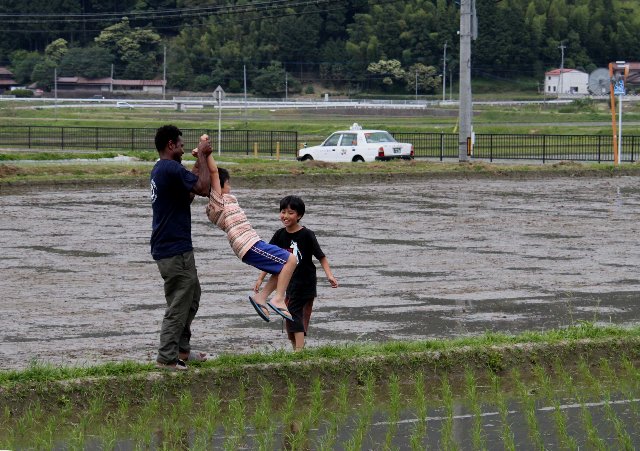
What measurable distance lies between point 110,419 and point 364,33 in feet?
481

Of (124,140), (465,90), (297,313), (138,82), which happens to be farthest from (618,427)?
(138,82)

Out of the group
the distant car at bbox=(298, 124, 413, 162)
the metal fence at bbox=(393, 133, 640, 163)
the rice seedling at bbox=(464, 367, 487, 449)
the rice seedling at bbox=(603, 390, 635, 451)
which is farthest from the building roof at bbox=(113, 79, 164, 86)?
the rice seedling at bbox=(603, 390, 635, 451)

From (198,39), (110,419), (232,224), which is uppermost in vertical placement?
(198,39)

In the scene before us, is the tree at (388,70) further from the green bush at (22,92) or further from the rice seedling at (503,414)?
the rice seedling at (503,414)

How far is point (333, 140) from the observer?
42.2 metres

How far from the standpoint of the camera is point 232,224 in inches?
382

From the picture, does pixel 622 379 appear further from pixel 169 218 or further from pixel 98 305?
pixel 98 305

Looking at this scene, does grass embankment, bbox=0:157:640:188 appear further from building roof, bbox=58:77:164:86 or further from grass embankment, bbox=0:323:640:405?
building roof, bbox=58:77:164:86

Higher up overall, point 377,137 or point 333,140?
point 377,137

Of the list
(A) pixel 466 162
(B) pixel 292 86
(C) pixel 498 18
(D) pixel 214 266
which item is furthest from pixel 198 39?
(D) pixel 214 266

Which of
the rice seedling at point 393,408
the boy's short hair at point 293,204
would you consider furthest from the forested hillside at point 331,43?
the rice seedling at point 393,408

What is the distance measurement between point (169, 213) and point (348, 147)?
32.4 meters

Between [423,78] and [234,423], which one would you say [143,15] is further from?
[234,423]

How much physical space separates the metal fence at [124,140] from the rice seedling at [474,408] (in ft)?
135
